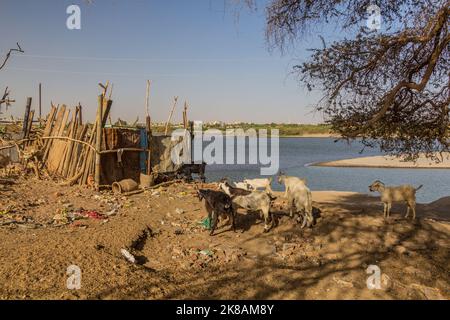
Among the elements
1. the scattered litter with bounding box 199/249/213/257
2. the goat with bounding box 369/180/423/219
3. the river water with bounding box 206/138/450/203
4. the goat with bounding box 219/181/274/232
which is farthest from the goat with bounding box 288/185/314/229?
the river water with bounding box 206/138/450/203

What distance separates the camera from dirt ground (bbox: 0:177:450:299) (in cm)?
630

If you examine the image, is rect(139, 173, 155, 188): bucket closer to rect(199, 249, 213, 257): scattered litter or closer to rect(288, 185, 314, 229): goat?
rect(288, 185, 314, 229): goat

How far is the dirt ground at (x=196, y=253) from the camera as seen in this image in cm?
630

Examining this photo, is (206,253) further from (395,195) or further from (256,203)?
(395,195)

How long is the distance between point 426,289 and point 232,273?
132 inches

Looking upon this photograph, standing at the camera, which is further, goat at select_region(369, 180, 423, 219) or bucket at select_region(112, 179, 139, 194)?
bucket at select_region(112, 179, 139, 194)

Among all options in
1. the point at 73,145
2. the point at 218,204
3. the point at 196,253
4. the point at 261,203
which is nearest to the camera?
the point at 196,253

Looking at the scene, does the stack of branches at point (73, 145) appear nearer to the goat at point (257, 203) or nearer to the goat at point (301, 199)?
the goat at point (257, 203)

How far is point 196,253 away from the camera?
825 cm

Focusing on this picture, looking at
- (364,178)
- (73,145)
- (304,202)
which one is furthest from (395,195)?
(364,178)
